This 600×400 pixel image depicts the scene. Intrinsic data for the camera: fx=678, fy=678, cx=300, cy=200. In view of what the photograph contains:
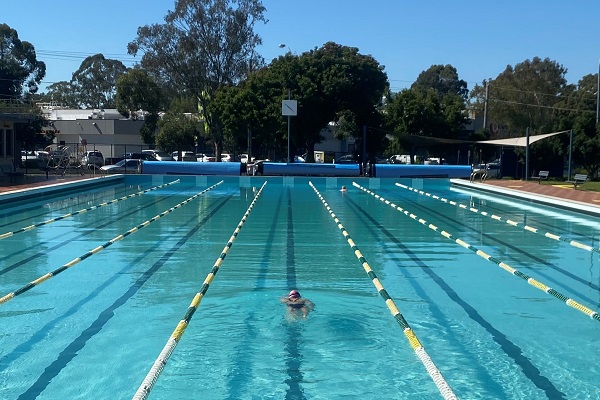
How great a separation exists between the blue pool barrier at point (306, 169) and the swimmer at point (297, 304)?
1069 inches

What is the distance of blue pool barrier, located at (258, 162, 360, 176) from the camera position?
35.6 metres

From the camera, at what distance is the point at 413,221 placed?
17.1 metres

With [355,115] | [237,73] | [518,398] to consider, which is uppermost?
[237,73]

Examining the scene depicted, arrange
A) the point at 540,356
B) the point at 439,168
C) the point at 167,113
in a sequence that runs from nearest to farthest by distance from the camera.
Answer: the point at 540,356 < the point at 439,168 < the point at 167,113

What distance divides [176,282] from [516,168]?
30416 millimetres

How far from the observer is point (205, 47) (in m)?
49.5

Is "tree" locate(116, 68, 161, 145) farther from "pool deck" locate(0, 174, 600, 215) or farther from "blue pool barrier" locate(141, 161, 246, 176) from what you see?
"pool deck" locate(0, 174, 600, 215)

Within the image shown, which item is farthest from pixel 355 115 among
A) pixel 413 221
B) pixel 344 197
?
pixel 413 221

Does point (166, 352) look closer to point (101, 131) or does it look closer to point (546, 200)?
point (546, 200)

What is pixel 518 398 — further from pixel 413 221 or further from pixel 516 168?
pixel 516 168

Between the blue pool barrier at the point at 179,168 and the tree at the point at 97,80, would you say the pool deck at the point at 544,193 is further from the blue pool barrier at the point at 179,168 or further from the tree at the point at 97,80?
the tree at the point at 97,80

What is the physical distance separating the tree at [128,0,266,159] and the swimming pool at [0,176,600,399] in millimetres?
34814

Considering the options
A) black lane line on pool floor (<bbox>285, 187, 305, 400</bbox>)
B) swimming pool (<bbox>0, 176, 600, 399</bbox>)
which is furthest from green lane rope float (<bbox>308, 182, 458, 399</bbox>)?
black lane line on pool floor (<bbox>285, 187, 305, 400</bbox>)

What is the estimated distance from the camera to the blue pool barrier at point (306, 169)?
1401 inches
